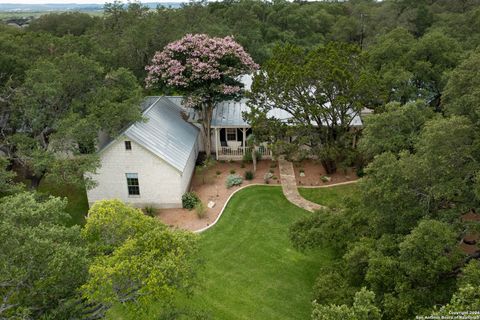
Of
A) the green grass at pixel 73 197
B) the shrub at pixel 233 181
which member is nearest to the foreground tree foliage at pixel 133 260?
the green grass at pixel 73 197

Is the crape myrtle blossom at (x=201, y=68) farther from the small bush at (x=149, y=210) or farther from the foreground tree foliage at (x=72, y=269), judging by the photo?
the foreground tree foliage at (x=72, y=269)

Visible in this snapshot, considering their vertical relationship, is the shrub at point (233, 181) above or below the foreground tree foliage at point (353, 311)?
above

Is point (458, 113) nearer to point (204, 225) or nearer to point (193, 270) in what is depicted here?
point (193, 270)

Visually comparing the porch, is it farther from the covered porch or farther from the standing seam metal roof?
the standing seam metal roof

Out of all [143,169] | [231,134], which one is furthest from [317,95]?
[143,169]

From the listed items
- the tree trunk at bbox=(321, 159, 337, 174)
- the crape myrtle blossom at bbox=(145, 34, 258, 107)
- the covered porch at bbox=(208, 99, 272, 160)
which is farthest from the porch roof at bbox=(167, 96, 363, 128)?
the tree trunk at bbox=(321, 159, 337, 174)

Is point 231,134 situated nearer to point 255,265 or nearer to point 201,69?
point 201,69

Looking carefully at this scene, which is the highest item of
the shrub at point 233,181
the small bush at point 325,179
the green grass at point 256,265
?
the shrub at point 233,181
